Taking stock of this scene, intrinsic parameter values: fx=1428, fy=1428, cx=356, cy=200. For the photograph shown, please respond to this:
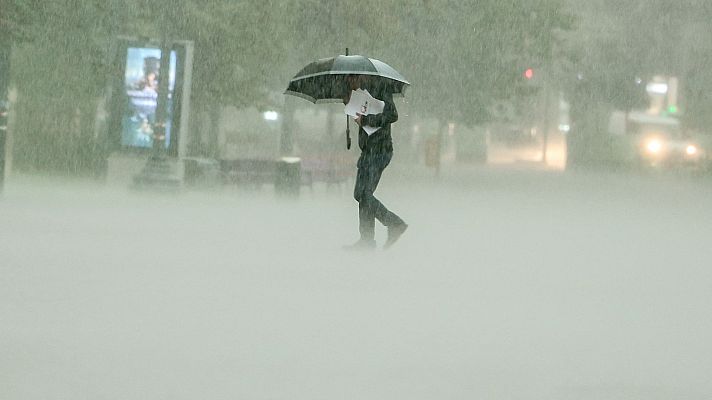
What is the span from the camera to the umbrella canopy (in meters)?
13.2

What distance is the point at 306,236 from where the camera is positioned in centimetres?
1569

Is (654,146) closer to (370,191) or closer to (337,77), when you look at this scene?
(337,77)

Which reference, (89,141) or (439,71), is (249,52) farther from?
(439,71)

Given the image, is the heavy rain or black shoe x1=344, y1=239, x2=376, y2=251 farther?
black shoe x1=344, y1=239, x2=376, y2=251

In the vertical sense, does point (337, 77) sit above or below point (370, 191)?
above

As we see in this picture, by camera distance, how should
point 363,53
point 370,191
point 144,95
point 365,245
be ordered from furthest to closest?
point 363,53
point 144,95
point 365,245
point 370,191

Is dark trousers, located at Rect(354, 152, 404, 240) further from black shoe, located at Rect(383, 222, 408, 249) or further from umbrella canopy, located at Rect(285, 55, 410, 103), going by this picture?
umbrella canopy, located at Rect(285, 55, 410, 103)

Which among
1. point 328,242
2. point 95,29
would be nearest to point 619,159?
point 95,29

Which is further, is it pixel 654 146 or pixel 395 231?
pixel 654 146

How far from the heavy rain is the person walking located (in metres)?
0.03

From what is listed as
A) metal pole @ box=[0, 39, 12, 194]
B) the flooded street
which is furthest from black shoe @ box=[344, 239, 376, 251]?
metal pole @ box=[0, 39, 12, 194]

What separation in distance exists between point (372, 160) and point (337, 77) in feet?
4.98

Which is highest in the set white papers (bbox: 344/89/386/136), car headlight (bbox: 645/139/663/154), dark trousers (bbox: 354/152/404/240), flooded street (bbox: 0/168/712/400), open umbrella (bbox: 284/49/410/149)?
car headlight (bbox: 645/139/663/154)

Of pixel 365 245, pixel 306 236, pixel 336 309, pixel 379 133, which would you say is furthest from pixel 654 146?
pixel 336 309
